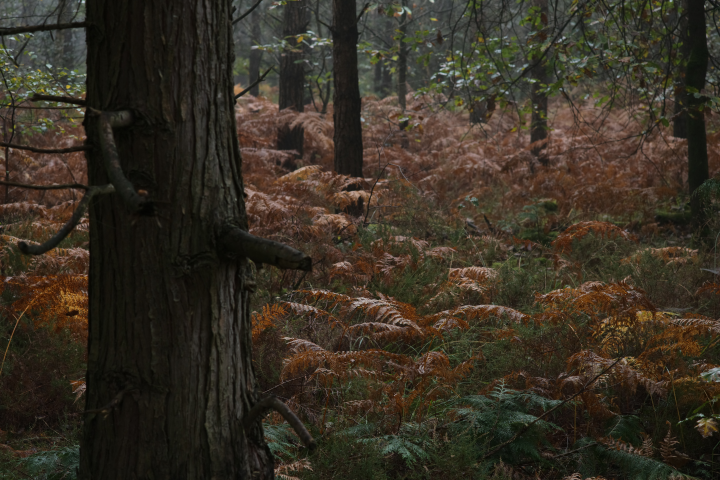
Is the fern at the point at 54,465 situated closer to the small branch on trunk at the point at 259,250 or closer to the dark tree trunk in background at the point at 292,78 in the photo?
the small branch on trunk at the point at 259,250

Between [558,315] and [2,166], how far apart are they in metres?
7.62

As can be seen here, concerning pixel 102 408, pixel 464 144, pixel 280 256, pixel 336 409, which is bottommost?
pixel 336 409

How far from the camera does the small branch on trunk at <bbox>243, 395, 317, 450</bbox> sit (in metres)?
1.48

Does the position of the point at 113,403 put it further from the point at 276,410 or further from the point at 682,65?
the point at 682,65

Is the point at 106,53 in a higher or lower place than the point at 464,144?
lower

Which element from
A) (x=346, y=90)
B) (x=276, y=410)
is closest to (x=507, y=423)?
(x=276, y=410)

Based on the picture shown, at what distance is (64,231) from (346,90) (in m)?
6.18

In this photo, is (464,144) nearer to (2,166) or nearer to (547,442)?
(2,166)

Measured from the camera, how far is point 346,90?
6.92 m

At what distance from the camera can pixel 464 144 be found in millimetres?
10922

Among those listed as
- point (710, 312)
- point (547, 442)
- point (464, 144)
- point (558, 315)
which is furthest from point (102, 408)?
point (464, 144)

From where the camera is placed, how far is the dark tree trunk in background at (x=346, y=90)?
679cm

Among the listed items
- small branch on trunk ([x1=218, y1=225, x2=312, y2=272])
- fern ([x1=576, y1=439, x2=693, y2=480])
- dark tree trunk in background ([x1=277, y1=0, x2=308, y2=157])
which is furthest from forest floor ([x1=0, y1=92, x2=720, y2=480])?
dark tree trunk in background ([x1=277, y1=0, x2=308, y2=157])

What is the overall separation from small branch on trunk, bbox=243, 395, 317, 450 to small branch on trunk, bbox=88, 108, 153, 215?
2.40 feet
